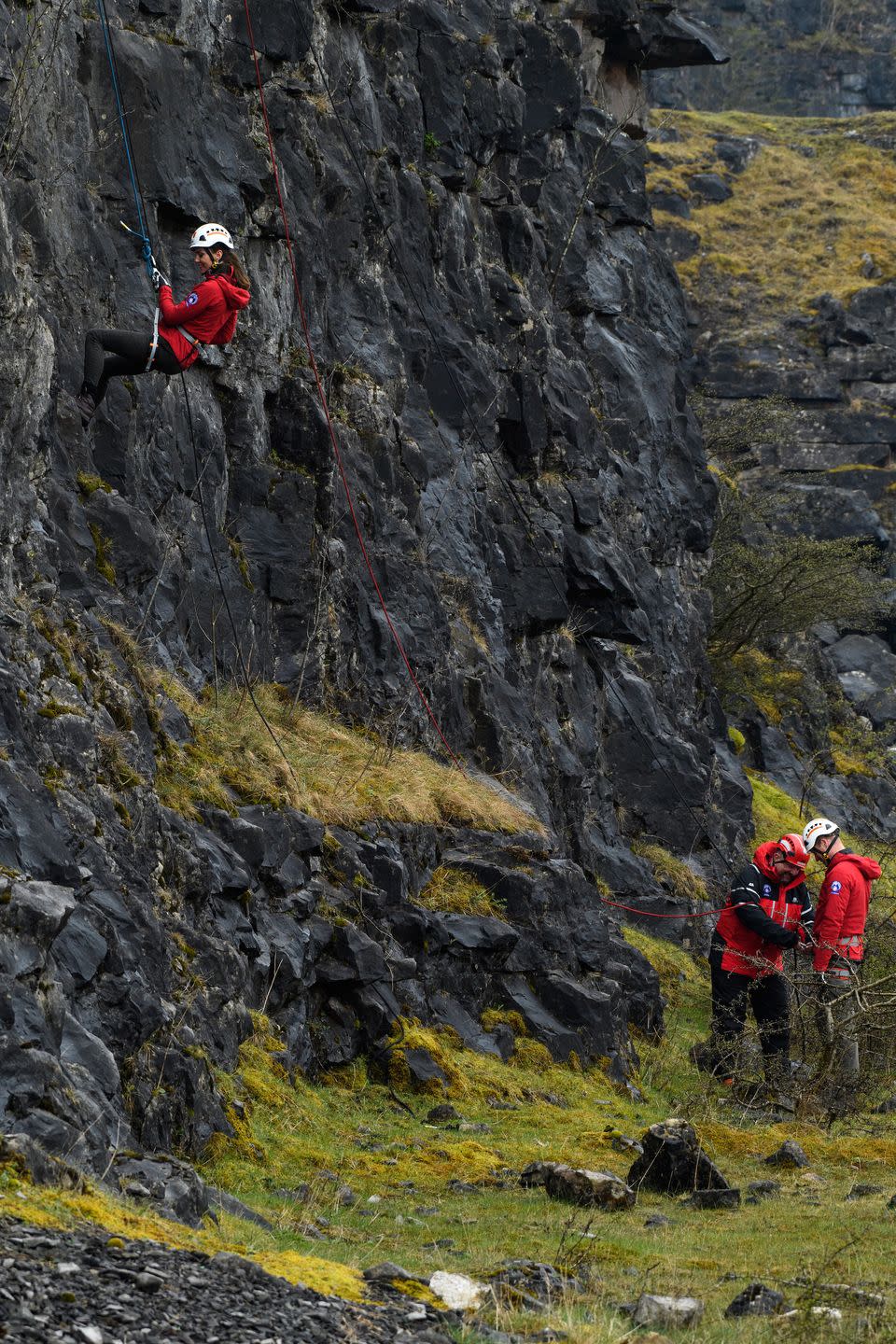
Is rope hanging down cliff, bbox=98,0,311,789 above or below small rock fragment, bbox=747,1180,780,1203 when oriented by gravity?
above

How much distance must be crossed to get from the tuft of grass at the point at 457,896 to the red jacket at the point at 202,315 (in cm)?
477

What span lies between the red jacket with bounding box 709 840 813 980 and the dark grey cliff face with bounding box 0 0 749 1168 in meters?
1.25

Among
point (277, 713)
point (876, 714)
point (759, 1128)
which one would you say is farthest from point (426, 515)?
point (876, 714)

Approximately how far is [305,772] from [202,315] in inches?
149

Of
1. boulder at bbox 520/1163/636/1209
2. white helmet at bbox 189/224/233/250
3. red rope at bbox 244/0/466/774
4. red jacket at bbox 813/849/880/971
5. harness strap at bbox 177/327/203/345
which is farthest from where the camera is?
red rope at bbox 244/0/466/774

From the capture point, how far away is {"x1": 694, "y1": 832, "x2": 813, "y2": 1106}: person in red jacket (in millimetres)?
13760

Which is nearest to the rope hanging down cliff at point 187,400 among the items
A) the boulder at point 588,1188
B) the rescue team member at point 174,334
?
the rescue team member at point 174,334

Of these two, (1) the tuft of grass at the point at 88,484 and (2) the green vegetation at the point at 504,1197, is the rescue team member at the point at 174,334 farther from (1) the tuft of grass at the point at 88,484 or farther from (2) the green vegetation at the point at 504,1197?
(2) the green vegetation at the point at 504,1197

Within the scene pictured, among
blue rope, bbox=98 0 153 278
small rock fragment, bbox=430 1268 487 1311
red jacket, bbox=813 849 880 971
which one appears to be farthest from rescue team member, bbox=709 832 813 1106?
small rock fragment, bbox=430 1268 487 1311

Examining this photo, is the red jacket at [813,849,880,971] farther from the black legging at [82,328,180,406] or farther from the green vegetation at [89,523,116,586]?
the black legging at [82,328,180,406]

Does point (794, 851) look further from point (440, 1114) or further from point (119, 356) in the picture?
point (119, 356)

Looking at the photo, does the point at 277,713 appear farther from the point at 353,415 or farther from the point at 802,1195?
the point at 802,1195

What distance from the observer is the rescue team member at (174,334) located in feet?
39.1

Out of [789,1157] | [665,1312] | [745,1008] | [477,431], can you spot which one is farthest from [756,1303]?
[477,431]
